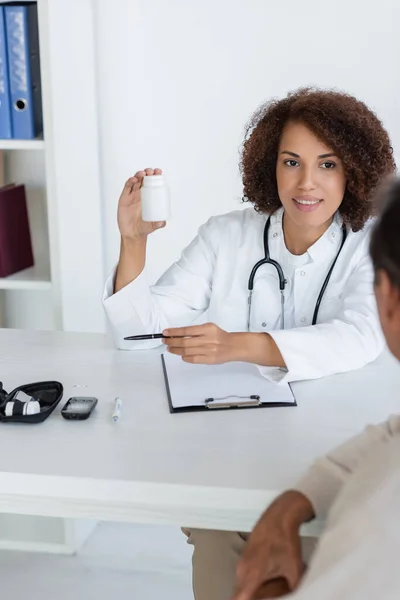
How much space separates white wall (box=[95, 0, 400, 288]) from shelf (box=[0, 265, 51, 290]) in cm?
28

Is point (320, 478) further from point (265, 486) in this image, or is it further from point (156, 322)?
point (156, 322)

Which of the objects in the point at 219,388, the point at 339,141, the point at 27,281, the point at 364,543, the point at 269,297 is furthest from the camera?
the point at 27,281

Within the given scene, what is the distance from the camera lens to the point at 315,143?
179 centimetres

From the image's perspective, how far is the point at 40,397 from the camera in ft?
4.84

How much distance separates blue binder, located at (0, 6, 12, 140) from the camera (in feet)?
7.48

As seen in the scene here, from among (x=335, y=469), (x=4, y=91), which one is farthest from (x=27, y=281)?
(x=335, y=469)

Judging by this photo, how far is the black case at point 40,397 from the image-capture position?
4.56ft

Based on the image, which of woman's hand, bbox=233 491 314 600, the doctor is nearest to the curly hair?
the doctor

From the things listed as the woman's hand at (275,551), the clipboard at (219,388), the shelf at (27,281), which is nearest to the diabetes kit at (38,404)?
the clipboard at (219,388)

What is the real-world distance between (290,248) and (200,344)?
0.44 meters

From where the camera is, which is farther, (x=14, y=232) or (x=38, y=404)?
(x=14, y=232)

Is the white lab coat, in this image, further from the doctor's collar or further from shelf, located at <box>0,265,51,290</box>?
shelf, located at <box>0,265,51,290</box>

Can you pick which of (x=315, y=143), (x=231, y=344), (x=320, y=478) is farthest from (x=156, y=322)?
(x=320, y=478)

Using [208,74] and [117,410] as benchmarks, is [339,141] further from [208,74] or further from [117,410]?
[208,74]
